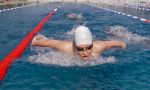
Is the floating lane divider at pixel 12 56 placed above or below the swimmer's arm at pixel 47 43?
below

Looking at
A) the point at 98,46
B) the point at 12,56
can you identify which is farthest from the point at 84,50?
the point at 12,56

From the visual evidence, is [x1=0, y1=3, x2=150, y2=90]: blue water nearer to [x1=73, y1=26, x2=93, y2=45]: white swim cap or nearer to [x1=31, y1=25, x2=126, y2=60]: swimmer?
[x1=31, y1=25, x2=126, y2=60]: swimmer

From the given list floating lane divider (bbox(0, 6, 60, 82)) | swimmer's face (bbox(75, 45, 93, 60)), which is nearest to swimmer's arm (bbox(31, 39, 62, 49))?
floating lane divider (bbox(0, 6, 60, 82))

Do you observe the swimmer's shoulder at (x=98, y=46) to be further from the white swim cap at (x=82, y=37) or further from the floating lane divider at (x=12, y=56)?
the floating lane divider at (x=12, y=56)

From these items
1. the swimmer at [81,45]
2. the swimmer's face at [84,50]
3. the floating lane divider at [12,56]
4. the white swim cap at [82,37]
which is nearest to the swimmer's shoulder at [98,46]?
the swimmer at [81,45]

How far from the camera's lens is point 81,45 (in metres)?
4.93

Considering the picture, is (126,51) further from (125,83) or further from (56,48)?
(125,83)

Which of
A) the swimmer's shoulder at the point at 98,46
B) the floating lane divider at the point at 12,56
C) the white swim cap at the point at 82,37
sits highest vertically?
the white swim cap at the point at 82,37

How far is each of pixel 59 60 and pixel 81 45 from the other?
2.99 ft

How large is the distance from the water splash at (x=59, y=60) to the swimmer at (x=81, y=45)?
10 cm

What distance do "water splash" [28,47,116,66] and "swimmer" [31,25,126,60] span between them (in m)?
0.10

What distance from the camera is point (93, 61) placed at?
18.1 feet

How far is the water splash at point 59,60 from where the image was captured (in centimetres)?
543

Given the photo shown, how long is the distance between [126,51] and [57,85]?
9.15 ft
